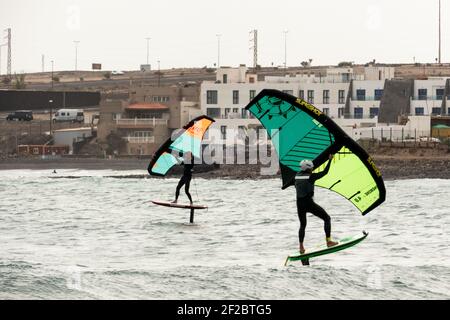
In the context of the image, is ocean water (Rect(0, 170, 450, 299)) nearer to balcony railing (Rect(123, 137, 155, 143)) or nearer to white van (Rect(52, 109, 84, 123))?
balcony railing (Rect(123, 137, 155, 143))

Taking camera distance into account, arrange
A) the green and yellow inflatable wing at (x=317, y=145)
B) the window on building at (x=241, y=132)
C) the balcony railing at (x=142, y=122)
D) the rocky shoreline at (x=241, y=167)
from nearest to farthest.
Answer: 1. the green and yellow inflatable wing at (x=317, y=145)
2. the rocky shoreline at (x=241, y=167)
3. the window on building at (x=241, y=132)
4. the balcony railing at (x=142, y=122)

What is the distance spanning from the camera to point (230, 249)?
38375mm

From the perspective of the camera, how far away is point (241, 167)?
290 ft

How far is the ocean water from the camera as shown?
28.5 m

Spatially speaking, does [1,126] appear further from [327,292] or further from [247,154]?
[327,292]

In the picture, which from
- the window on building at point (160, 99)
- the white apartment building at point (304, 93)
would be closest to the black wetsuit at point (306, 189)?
the white apartment building at point (304, 93)

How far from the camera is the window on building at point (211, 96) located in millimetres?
113375

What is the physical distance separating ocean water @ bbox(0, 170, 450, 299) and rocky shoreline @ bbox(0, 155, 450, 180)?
8.23 metres

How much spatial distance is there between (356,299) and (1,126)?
10043cm

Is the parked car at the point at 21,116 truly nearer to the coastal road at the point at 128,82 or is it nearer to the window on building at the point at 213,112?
the window on building at the point at 213,112

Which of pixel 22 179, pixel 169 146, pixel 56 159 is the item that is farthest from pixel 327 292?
pixel 56 159

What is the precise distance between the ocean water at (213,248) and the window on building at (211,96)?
41.7 metres

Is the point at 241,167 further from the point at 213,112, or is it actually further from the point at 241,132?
the point at 213,112

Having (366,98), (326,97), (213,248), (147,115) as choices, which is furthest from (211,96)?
(213,248)
